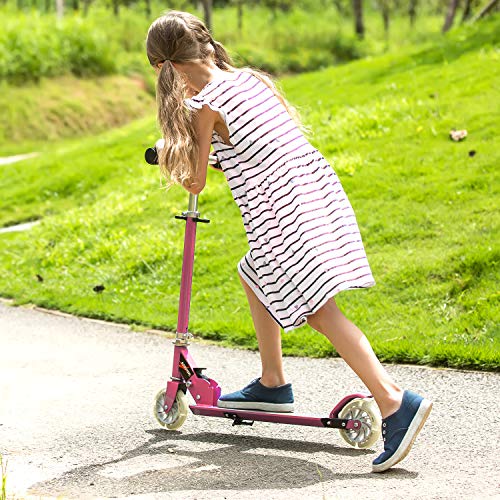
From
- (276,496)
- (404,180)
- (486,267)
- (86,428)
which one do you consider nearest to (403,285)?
(486,267)

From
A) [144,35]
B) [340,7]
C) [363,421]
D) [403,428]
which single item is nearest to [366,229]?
[363,421]

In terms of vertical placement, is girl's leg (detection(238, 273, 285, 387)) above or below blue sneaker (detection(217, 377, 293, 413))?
above

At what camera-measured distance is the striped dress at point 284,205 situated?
383 centimetres

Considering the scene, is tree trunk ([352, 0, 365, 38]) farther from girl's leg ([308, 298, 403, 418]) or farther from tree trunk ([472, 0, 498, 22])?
girl's leg ([308, 298, 403, 418])

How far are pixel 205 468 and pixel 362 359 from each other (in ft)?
2.58

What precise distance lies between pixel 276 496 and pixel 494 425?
4.04ft

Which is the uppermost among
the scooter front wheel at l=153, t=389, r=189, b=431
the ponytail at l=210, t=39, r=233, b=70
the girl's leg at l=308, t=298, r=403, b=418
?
the ponytail at l=210, t=39, r=233, b=70

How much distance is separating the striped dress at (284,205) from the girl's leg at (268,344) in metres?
0.17

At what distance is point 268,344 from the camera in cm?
429

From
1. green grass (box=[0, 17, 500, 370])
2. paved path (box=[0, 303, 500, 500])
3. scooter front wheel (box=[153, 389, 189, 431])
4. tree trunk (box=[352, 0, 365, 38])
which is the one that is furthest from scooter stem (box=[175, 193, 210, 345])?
tree trunk (box=[352, 0, 365, 38])

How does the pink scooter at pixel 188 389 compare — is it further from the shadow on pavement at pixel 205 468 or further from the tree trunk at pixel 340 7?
the tree trunk at pixel 340 7

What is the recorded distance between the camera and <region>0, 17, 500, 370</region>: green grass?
623 centimetres

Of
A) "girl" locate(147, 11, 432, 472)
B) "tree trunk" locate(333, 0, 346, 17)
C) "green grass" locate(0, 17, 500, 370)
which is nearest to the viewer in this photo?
"girl" locate(147, 11, 432, 472)

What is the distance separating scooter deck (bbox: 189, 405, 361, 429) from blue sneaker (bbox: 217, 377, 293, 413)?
0.03 meters
